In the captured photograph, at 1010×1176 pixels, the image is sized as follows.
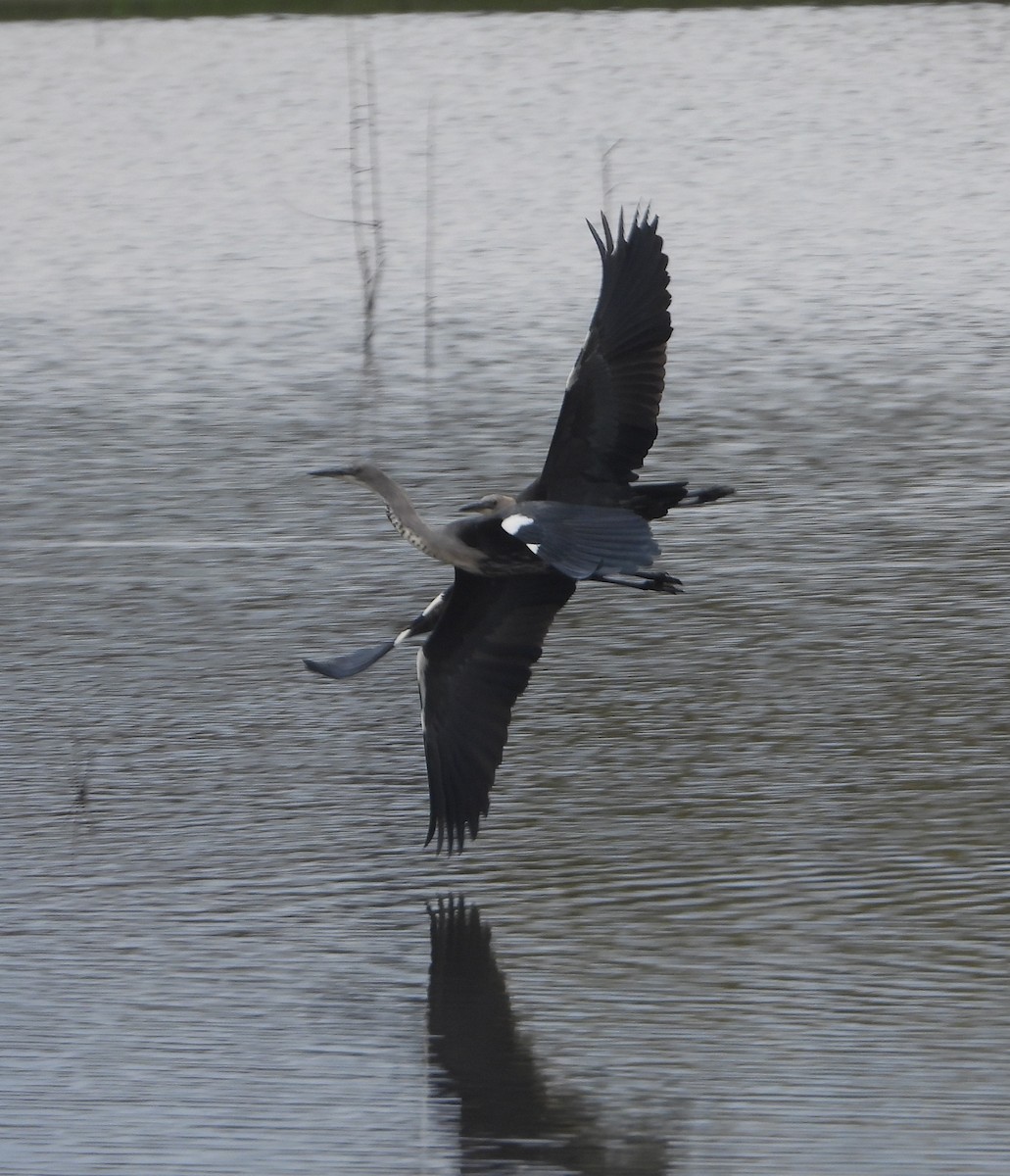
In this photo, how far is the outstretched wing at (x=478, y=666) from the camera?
6238 millimetres

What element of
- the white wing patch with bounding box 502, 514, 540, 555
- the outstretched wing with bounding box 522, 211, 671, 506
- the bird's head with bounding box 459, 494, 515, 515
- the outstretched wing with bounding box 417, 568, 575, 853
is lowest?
the outstretched wing with bounding box 417, 568, 575, 853

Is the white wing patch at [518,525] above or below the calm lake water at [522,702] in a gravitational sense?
above

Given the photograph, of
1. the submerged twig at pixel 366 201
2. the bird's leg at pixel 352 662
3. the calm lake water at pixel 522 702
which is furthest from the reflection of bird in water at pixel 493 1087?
the submerged twig at pixel 366 201

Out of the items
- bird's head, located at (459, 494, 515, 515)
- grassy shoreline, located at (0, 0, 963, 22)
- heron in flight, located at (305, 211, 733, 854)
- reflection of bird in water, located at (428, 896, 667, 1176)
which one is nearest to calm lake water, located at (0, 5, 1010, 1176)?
reflection of bird in water, located at (428, 896, 667, 1176)

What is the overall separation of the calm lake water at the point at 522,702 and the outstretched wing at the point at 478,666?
0.72 feet

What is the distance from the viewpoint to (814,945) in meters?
5.37

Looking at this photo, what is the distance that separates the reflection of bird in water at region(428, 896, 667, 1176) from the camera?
450 centimetres

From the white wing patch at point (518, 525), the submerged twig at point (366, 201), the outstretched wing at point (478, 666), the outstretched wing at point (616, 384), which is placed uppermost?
the outstretched wing at point (616, 384)

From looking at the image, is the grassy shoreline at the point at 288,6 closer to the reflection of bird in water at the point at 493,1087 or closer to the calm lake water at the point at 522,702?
the calm lake water at the point at 522,702

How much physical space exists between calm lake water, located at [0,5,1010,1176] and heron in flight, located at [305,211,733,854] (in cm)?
31

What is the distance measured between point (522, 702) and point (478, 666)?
94 cm

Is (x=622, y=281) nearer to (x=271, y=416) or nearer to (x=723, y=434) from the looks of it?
(x=723, y=434)

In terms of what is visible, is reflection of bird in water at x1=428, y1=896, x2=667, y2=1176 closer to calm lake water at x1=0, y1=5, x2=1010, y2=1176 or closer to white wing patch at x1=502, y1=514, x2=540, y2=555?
calm lake water at x1=0, y1=5, x2=1010, y2=1176

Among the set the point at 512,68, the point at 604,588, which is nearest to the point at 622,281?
the point at 604,588
